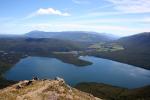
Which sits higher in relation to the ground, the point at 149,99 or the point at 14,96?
the point at 14,96

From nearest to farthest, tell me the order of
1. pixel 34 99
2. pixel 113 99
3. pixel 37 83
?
pixel 34 99 < pixel 37 83 < pixel 113 99

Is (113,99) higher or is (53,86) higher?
(53,86)

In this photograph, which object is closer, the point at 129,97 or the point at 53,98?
the point at 53,98

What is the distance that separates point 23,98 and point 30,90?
589 centimetres

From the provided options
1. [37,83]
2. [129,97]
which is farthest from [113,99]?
[37,83]

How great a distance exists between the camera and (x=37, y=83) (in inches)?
3002

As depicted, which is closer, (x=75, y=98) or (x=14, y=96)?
(x=14, y=96)

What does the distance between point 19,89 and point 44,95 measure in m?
10.8

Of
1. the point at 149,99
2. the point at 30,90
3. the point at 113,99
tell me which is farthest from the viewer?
the point at 113,99

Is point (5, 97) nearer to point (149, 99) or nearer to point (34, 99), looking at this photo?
point (34, 99)

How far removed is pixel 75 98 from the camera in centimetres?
6988

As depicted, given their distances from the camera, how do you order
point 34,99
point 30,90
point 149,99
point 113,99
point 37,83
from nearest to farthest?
point 34,99 → point 30,90 → point 37,83 → point 149,99 → point 113,99

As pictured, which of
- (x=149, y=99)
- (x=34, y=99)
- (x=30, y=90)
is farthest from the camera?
(x=149, y=99)

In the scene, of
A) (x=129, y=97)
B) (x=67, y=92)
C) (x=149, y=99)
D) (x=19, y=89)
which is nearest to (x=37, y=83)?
(x=19, y=89)
